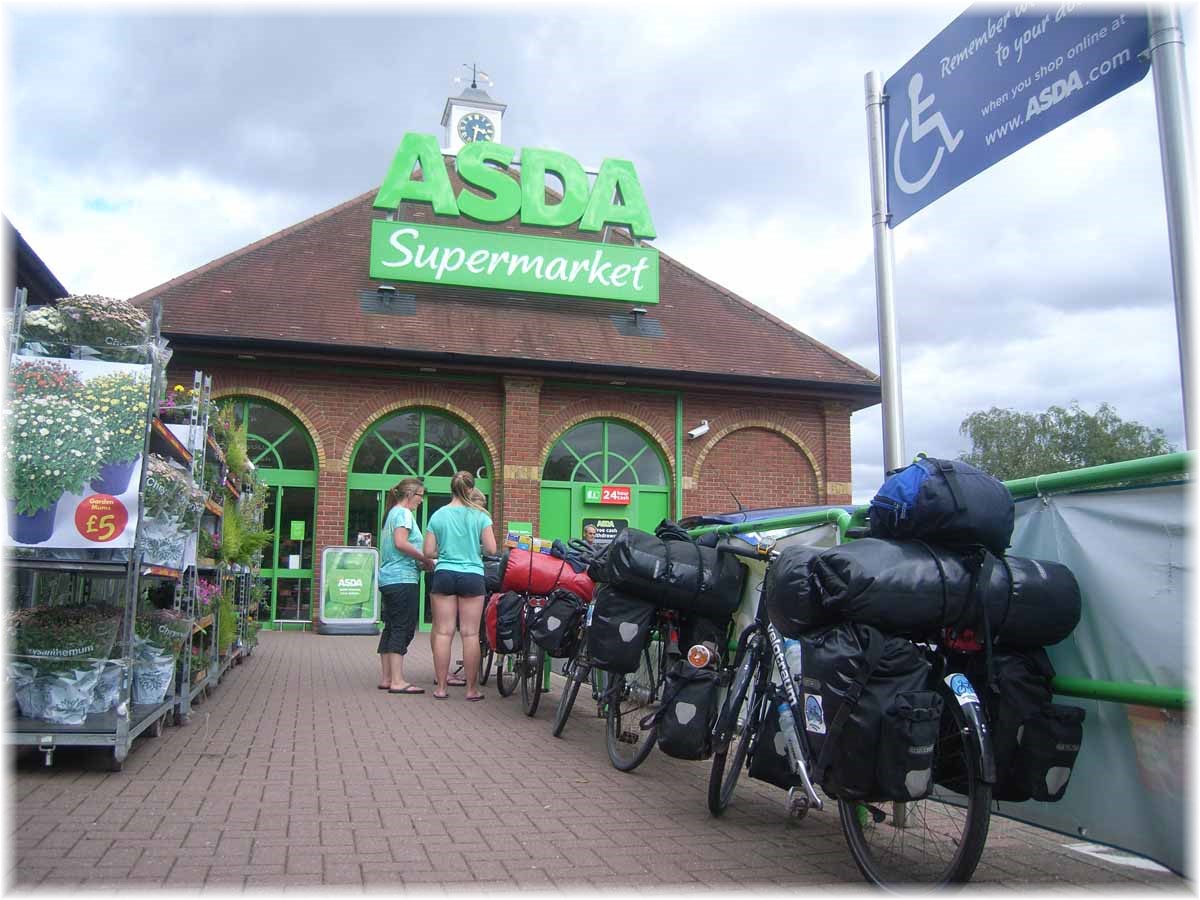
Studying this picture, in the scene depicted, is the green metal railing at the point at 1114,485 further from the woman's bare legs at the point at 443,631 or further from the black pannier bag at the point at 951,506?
the woman's bare legs at the point at 443,631

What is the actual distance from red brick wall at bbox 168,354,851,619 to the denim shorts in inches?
360

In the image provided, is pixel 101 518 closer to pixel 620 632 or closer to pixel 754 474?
pixel 620 632

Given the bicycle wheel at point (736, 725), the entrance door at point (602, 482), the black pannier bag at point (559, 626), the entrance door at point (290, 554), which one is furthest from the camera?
the entrance door at point (602, 482)

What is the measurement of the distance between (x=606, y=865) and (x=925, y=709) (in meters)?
1.48

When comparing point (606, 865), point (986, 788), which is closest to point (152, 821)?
point (606, 865)

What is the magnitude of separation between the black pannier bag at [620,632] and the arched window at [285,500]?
12327mm

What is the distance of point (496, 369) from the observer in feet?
57.9

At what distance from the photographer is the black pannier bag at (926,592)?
3.42 meters

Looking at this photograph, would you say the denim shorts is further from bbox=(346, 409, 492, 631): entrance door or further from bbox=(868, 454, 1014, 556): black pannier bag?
bbox=(346, 409, 492, 631): entrance door

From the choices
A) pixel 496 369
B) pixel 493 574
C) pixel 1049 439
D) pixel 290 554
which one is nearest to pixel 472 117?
pixel 496 369

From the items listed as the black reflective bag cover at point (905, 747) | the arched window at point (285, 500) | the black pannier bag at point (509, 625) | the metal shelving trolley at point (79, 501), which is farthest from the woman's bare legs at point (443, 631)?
the arched window at point (285, 500)

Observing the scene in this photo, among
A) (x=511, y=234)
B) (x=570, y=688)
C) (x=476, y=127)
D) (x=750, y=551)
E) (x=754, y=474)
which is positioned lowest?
(x=570, y=688)

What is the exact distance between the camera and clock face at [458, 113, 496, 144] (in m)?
27.8

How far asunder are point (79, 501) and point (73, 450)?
0.30m
